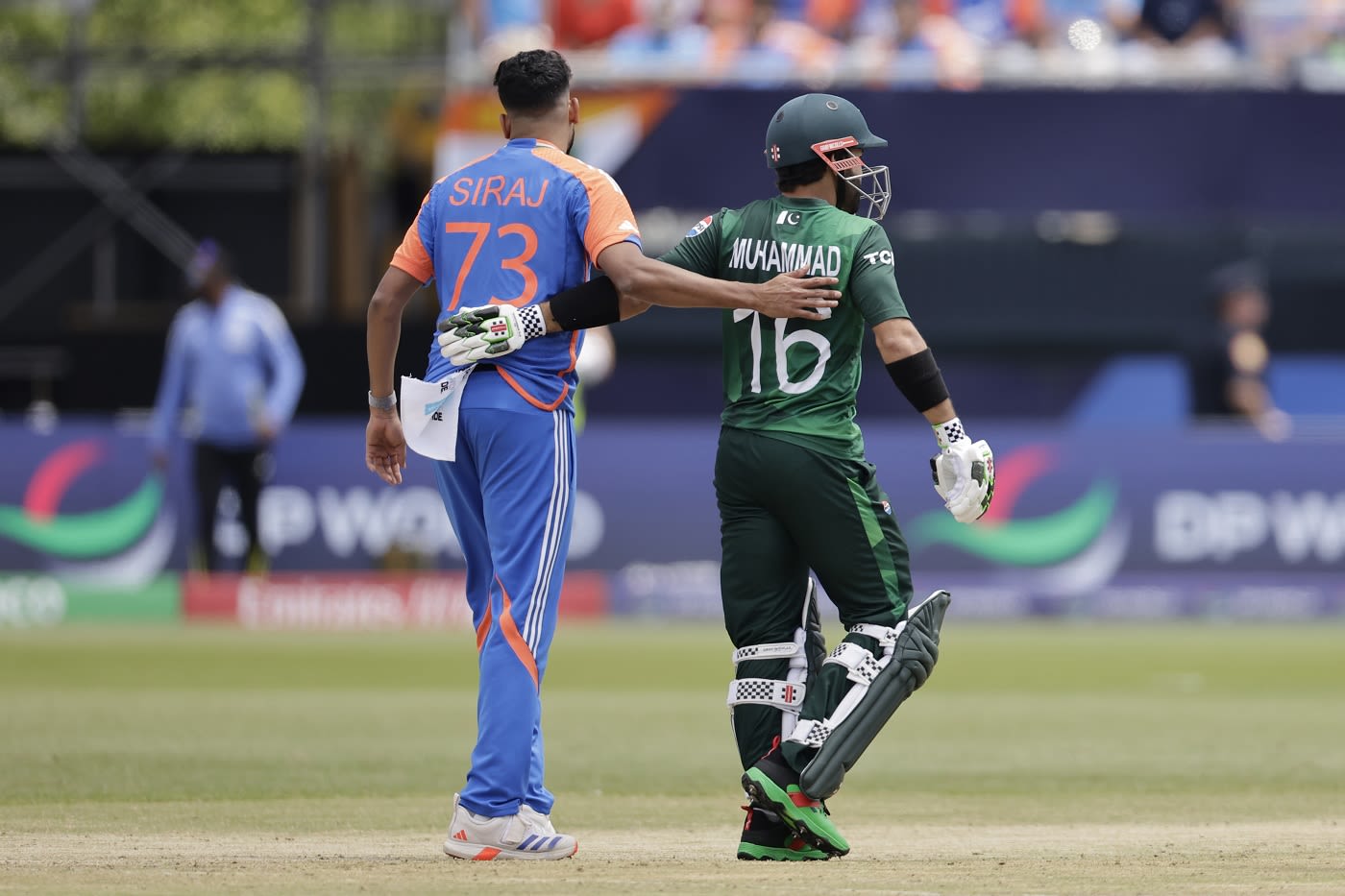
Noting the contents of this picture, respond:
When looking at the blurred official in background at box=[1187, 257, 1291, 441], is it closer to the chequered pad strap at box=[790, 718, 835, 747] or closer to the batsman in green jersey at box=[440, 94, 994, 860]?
the batsman in green jersey at box=[440, 94, 994, 860]

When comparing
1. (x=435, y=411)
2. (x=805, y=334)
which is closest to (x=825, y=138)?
(x=805, y=334)

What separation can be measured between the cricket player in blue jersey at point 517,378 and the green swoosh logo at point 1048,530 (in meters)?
10.9

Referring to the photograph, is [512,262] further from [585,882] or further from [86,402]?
[86,402]

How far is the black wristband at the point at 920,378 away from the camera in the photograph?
6.07 meters

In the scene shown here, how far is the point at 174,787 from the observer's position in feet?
26.3

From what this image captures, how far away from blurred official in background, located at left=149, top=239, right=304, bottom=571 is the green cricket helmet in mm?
10391

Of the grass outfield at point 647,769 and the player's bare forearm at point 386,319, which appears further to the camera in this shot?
the player's bare forearm at point 386,319

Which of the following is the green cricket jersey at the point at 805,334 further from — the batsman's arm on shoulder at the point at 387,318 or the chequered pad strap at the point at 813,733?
the batsman's arm on shoulder at the point at 387,318

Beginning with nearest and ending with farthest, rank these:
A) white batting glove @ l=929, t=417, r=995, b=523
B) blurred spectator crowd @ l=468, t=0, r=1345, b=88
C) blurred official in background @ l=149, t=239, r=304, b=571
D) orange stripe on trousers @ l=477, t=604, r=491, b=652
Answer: white batting glove @ l=929, t=417, r=995, b=523 < orange stripe on trousers @ l=477, t=604, r=491, b=652 < blurred official in background @ l=149, t=239, r=304, b=571 < blurred spectator crowd @ l=468, t=0, r=1345, b=88

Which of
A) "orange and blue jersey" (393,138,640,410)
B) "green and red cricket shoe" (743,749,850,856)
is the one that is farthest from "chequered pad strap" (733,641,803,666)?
"orange and blue jersey" (393,138,640,410)

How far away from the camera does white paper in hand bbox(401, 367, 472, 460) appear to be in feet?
20.5

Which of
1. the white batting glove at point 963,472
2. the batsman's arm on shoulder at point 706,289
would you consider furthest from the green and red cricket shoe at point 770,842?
the batsman's arm on shoulder at point 706,289

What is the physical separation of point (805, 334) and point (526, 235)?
0.86 meters

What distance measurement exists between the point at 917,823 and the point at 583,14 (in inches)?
Answer: 560
